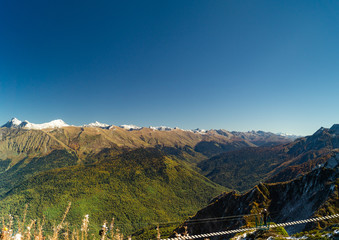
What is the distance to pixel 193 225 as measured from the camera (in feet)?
246

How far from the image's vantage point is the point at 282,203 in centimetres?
6675

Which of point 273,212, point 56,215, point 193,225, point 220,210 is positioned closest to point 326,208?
point 273,212

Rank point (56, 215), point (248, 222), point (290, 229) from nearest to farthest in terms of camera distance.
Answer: point (290, 229)
point (248, 222)
point (56, 215)

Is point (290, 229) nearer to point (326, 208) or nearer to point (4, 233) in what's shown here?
point (326, 208)

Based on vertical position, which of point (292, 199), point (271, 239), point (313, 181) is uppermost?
point (271, 239)

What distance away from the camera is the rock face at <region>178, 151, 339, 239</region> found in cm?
5113

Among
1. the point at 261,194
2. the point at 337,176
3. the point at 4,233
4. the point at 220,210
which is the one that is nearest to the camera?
the point at 4,233

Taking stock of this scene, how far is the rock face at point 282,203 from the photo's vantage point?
2013 inches

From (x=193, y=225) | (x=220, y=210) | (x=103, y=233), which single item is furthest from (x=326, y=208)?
(x=103, y=233)

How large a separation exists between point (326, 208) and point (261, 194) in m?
28.6

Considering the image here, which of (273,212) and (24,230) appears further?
(273,212)

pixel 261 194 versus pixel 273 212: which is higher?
pixel 261 194

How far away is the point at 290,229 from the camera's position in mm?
43906

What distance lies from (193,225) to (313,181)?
49219mm
